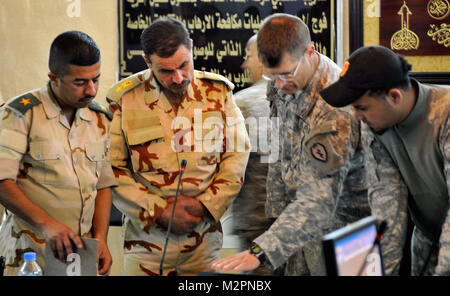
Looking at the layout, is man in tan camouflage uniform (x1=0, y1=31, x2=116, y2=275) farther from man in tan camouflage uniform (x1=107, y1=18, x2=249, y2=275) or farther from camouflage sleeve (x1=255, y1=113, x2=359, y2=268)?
camouflage sleeve (x1=255, y1=113, x2=359, y2=268)

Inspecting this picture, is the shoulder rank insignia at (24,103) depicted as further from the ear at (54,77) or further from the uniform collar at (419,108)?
the uniform collar at (419,108)

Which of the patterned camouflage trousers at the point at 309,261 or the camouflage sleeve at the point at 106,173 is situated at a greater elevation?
the camouflage sleeve at the point at 106,173

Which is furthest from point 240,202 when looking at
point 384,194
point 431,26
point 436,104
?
point 431,26

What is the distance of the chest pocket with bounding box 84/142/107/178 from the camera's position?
6.93 feet

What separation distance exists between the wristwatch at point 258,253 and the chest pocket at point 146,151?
0.65 metres

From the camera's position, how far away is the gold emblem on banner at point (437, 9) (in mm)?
3875

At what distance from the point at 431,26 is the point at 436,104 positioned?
2.40m

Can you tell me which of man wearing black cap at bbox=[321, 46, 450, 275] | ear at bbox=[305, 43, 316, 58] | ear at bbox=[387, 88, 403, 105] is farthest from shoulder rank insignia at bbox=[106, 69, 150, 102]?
ear at bbox=[387, 88, 403, 105]

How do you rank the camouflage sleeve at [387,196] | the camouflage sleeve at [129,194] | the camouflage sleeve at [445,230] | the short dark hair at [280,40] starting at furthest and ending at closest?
the camouflage sleeve at [129,194]
the short dark hair at [280,40]
the camouflage sleeve at [387,196]
the camouflage sleeve at [445,230]

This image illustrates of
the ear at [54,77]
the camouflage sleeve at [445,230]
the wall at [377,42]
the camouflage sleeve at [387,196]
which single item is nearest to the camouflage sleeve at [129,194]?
the ear at [54,77]

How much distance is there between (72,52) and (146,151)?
51cm

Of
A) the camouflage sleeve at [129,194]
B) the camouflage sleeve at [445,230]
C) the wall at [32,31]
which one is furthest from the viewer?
the wall at [32,31]

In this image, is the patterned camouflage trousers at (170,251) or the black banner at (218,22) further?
the black banner at (218,22)
